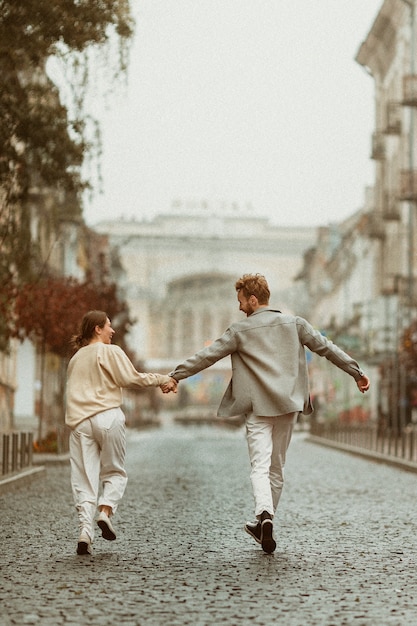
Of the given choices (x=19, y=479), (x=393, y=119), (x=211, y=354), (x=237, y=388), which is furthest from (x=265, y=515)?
(x=393, y=119)

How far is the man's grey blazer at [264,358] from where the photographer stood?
1074 centimetres

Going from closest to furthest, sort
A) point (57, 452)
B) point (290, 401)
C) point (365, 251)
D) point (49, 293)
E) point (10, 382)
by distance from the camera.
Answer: point (290, 401), point (57, 452), point (49, 293), point (10, 382), point (365, 251)

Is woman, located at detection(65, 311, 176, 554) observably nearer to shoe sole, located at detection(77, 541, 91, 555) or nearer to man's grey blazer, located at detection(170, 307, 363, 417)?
shoe sole, located at detection(77, 541, 91, 555)

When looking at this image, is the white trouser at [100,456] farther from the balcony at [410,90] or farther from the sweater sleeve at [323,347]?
the balcony at [410,90]

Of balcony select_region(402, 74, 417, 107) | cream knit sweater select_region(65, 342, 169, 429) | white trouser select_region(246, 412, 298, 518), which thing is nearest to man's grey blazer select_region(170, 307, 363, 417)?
white trouser select_region(246, 412, 298, 518)

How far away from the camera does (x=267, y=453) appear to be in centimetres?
1066

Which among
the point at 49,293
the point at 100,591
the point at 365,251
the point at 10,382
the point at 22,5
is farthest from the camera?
the point at 365,251

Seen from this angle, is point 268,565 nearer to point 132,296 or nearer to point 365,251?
point 365,251

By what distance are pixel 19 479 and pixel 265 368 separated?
1025 cm

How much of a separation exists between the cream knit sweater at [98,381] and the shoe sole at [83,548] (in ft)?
2.78

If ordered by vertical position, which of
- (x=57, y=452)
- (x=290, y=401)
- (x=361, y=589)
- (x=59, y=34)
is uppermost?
(x=59, y=34)

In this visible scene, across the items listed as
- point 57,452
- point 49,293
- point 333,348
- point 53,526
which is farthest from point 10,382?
point 333,348

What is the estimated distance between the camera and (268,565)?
9945mm

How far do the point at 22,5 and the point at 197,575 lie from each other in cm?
994
